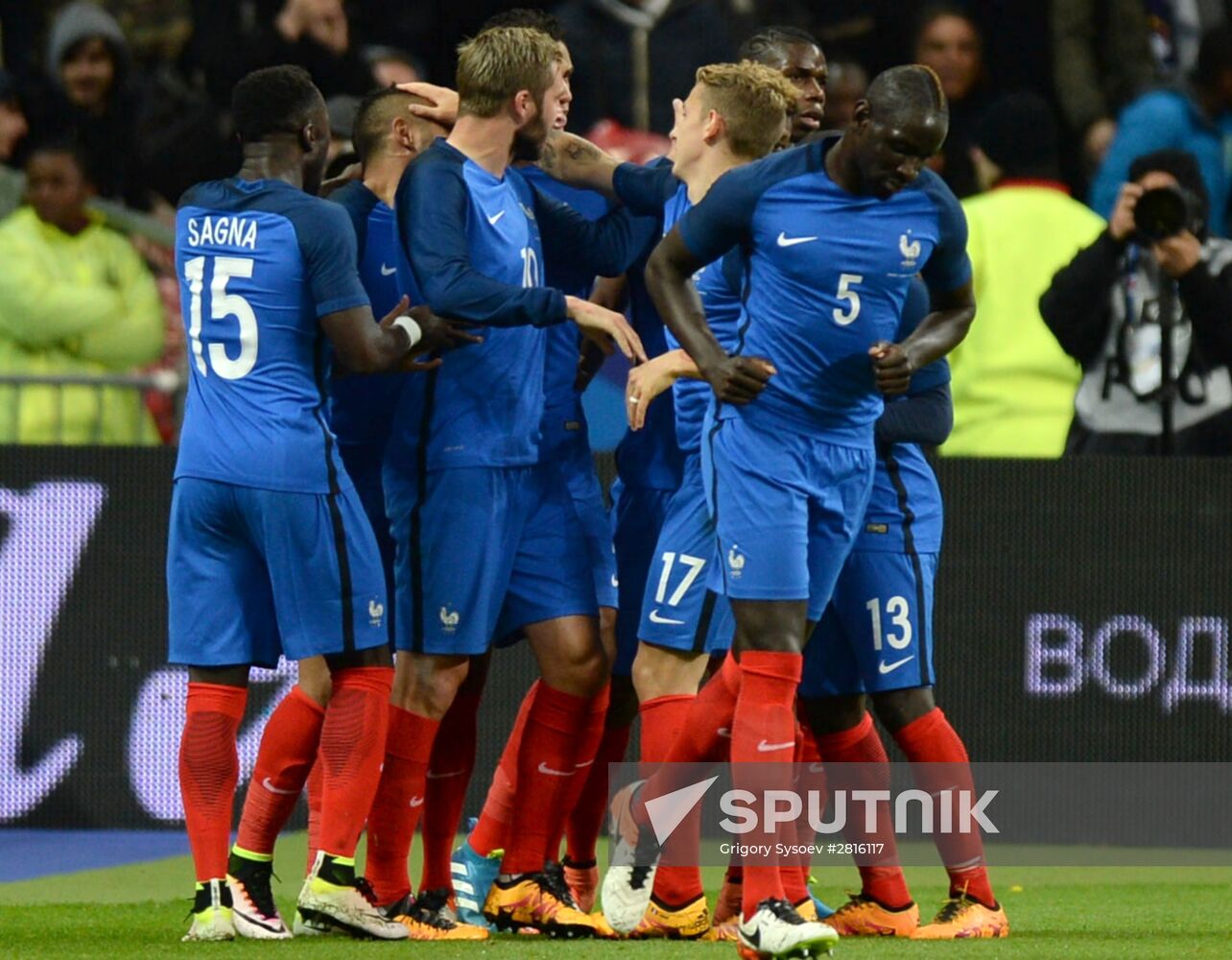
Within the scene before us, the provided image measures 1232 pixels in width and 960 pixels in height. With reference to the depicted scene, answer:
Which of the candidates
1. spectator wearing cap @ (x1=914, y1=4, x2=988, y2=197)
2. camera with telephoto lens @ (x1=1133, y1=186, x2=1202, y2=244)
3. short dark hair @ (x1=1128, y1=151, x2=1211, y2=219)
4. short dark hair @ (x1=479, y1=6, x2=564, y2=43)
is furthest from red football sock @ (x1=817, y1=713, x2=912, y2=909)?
spectator wearing cap @ (x1=914, y1=4, x2=988, y2=197)

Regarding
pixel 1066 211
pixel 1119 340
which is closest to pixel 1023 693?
pixel 1119 340

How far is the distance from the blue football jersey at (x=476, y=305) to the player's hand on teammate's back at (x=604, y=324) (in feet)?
0.16

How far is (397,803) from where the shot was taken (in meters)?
6.39

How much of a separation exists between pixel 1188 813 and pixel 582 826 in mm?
2738

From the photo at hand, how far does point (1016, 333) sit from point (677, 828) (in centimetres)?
384

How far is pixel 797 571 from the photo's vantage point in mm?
5699

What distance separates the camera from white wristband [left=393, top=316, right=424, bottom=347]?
6.22 metres

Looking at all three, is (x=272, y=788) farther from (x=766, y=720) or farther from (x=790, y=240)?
(x=790, y=240)

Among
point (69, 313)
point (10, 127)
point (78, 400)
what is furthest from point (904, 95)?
point (10, 127)

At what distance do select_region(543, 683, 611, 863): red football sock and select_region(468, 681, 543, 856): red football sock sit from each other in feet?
0.45

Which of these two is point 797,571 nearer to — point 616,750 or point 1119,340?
point 616,750

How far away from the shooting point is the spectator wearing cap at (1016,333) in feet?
31.3

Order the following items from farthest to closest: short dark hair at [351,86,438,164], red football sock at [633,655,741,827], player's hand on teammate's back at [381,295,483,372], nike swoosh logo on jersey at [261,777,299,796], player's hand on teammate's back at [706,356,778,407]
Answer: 1. short dark hair at [351,86,438,164]
2. nike swoosh logo on jersey at [261,777,299,796]
3. player's hand on teammate's back at [381,295,483,372]
4. red football sock at [633,655,741,827]
5. player's hand on teammate's back at [706,356,778,407]

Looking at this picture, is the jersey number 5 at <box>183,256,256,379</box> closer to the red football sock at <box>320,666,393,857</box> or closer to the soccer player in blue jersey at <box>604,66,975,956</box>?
the red football sock at <box>320,666,393,857</box>
